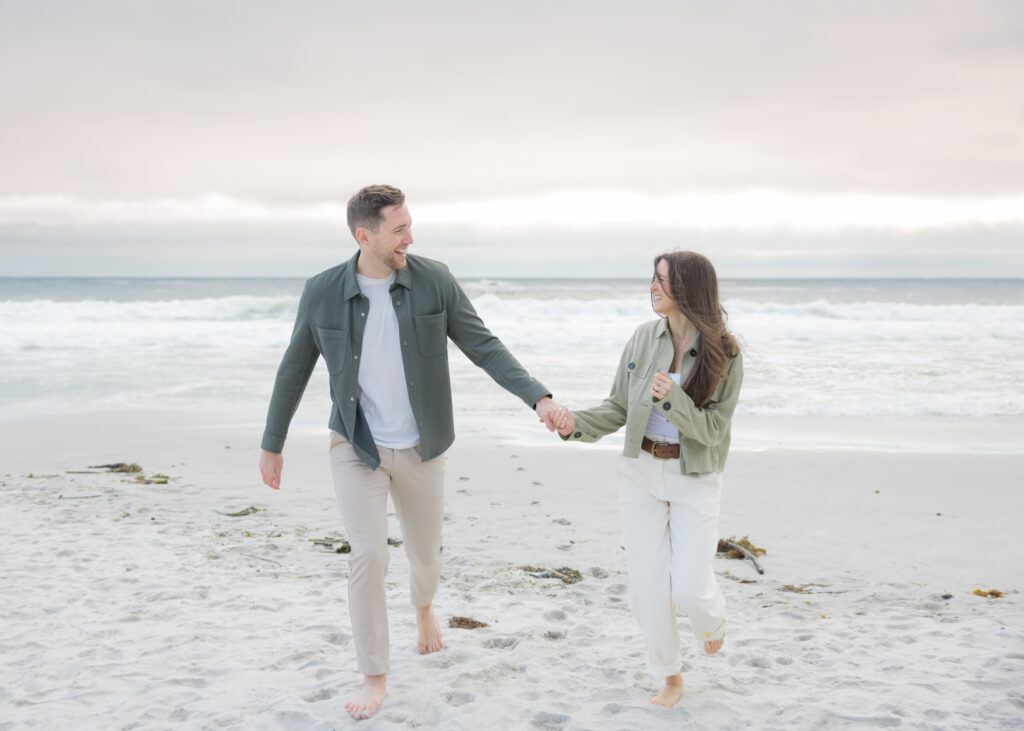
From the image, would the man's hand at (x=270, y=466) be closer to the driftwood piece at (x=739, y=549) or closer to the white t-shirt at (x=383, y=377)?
the white t-shirt at (x=383, y=377)

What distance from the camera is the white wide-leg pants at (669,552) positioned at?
339 centimetres

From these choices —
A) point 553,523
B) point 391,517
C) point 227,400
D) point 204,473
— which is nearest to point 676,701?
point 553,523

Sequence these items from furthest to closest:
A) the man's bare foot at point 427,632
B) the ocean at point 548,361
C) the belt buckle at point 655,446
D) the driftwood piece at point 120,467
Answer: the ocean at point 548,361, the driftwood piece at point 120,467, the man's bare foot at point 427,632, the belt buckle at point 655,446

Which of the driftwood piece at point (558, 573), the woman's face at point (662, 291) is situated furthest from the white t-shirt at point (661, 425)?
the driftwood piece at point (558, 573)

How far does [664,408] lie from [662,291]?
525 millimetres

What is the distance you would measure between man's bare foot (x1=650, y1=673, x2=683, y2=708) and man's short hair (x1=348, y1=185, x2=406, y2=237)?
2.34 meters

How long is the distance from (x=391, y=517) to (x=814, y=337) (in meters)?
19.8

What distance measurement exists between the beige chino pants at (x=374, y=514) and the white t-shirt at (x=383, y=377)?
3.0 inches

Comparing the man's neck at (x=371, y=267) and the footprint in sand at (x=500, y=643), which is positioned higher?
the man's neck at (x=371, y=267)

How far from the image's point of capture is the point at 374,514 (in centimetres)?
351

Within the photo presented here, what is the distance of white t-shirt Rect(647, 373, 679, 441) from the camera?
3486 millimetres

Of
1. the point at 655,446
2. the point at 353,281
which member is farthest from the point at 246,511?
the point at 655,446

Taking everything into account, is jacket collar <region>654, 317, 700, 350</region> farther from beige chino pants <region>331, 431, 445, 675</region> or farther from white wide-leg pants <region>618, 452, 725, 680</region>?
beige chino pants <region>331, 431, 445, 675</region>

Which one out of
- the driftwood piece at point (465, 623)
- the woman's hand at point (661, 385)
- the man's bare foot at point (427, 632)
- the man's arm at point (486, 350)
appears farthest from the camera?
the driftwood piece at point (465, 623)
